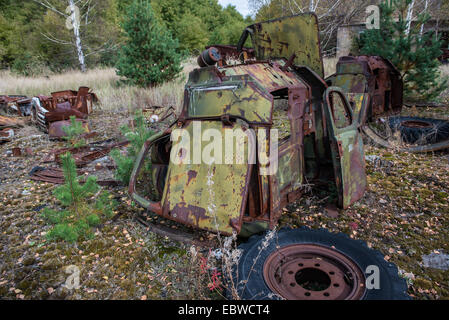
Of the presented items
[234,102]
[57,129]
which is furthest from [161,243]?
[57,129]

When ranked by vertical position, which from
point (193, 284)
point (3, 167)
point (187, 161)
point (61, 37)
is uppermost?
point (61, 37)

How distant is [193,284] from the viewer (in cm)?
221

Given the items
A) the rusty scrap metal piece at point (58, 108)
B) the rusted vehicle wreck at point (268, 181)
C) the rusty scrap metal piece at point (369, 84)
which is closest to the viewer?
the rusted vehicle wreck at point (268, 181)

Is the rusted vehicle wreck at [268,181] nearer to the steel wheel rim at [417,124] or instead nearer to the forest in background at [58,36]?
the steel wheel rim at [417,124]

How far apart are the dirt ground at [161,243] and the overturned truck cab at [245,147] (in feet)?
1.17

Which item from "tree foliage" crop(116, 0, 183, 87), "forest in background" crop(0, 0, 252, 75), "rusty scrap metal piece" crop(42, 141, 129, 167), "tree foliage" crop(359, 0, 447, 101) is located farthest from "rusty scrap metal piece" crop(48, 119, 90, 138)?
"forest in background" crop(0, 0, 252, 75)

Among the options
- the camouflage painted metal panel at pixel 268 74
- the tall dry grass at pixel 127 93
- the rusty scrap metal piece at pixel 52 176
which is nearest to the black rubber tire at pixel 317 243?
the camouflage painted metal panel at pixel 268 74

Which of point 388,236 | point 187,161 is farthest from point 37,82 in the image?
point 388,236

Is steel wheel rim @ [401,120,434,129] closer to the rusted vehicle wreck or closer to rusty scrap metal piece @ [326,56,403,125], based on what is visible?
rusty scrap metal piece @ [326,56,403,125]

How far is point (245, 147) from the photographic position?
2.33 m

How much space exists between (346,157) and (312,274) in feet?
4.13

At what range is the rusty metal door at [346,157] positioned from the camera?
276 cm
